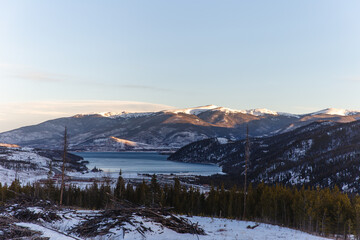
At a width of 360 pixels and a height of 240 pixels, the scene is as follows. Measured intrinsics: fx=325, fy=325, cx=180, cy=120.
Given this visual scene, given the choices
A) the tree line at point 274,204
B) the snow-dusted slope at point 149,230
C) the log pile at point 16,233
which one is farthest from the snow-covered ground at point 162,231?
the tree line at point 274,204

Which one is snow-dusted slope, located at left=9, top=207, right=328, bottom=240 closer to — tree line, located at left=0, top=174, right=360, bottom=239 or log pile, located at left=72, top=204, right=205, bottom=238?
log pile, located at left=72, top=204, right=205, bottom=238

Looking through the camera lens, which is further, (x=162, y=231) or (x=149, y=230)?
(x=162, y=231)

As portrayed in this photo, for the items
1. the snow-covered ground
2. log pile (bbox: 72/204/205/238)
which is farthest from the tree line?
log pile (bbox: 72/204/205/238)

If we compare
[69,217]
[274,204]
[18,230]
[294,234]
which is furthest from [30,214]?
[274,204]

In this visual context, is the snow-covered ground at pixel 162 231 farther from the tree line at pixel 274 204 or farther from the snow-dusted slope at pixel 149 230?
the tree line at pixel 274 204

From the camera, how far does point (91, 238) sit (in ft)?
74.1

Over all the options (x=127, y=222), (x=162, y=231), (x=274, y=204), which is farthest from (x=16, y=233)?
(x=274, y=204)

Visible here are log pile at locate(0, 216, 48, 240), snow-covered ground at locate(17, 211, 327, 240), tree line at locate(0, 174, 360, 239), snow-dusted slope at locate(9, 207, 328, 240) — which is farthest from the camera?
tree line at locate(0, 174, 360, 239)

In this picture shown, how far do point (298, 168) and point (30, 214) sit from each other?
627 feet

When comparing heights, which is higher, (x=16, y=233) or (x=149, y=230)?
(x=16, y=233)

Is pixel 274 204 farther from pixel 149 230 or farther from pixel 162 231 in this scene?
pixel 149 230

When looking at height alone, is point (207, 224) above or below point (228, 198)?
above

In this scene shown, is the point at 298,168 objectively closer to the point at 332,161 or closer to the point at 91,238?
the point at 332,161

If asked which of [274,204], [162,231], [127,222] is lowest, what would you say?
[274,204]
